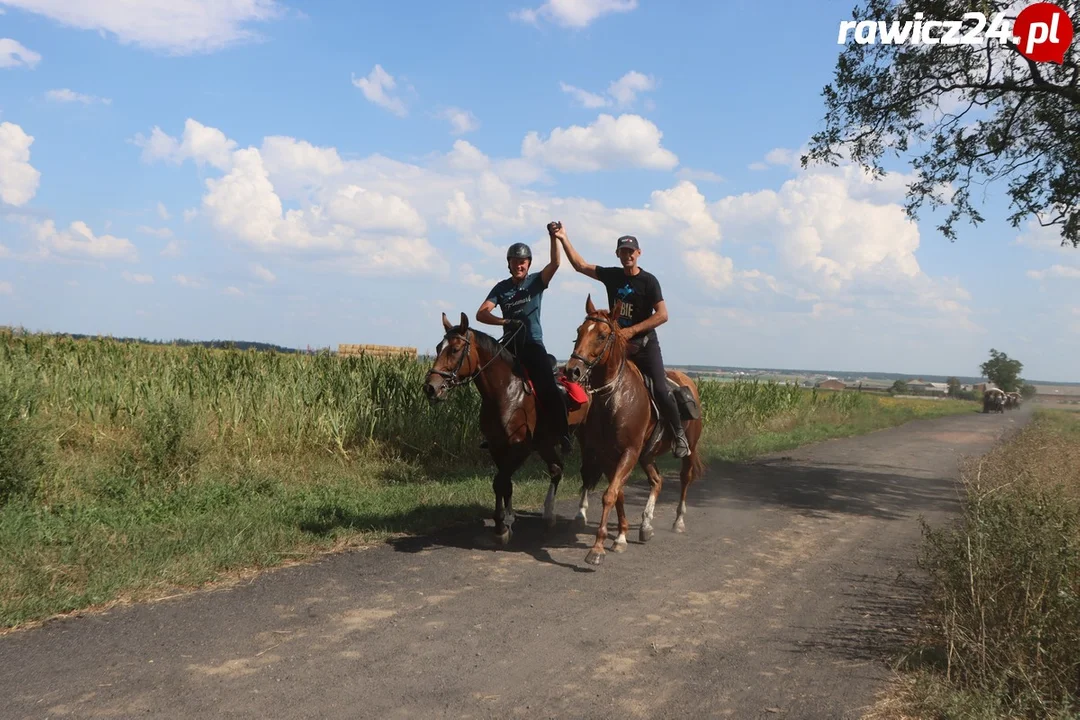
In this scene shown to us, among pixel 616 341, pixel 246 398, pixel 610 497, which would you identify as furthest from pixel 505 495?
pixel 246 398

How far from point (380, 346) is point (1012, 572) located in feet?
52.7

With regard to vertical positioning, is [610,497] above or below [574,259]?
below

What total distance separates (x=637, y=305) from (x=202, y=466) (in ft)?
21.2

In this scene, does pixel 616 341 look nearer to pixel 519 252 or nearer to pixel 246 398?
pixel 519 252

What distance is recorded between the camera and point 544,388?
335 inches

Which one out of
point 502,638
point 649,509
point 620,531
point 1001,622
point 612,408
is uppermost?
point 612,408

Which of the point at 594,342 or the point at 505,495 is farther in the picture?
the point at 505,495

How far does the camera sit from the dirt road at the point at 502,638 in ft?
13.9

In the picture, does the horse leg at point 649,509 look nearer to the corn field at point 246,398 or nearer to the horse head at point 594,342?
the horse head at point 594,342

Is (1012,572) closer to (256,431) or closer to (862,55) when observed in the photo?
(256,431)

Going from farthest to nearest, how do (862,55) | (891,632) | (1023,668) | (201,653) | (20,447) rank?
(862,55) < (20,447) < (891,632) < (201,653) < (1023,668)

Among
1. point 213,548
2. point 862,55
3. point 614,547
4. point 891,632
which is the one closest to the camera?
point 891,632

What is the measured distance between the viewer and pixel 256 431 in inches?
475

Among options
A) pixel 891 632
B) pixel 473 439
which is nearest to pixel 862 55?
pixel 473 439
